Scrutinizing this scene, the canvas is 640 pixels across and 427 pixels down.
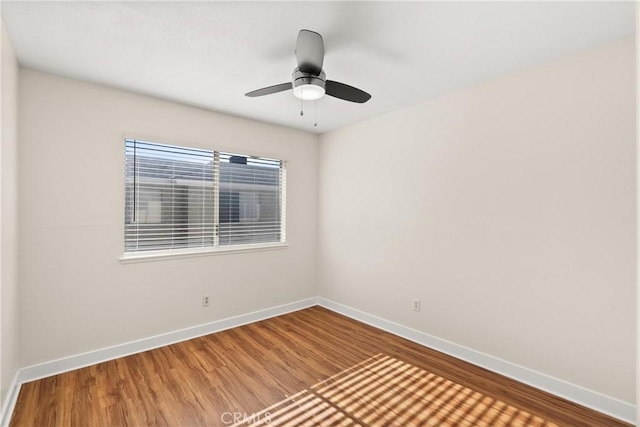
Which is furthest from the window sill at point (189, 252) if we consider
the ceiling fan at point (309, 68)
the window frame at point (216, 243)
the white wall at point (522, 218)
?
the ceiling fan at point (309, 68)

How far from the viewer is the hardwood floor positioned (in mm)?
1972

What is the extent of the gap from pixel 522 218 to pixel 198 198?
3190mm

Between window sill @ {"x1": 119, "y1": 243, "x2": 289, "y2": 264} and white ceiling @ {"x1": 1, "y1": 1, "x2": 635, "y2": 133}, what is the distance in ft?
5.23

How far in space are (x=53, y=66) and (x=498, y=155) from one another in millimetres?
3711

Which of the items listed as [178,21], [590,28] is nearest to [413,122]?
[590,28]

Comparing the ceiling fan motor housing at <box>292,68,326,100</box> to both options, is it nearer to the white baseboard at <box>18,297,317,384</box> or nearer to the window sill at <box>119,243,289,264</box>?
the window sill at <box>119,243,289,264</box>

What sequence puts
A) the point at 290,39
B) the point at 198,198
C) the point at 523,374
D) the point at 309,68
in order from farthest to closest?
the point at 198,198
the point at 523,374
the point at 290,39
the point at 309,68

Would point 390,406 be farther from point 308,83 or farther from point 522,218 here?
point 308,83

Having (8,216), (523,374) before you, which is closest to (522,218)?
(523,374)

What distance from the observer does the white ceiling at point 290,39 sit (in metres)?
1.68

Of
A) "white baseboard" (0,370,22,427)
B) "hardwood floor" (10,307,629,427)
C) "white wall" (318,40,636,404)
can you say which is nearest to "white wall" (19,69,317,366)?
"white baseboard" (0,370,22,427)

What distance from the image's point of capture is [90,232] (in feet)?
8.65

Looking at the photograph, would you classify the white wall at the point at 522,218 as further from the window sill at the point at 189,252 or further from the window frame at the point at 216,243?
the window sill at the point at 189,252

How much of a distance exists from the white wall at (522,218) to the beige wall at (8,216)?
317 centimetres
